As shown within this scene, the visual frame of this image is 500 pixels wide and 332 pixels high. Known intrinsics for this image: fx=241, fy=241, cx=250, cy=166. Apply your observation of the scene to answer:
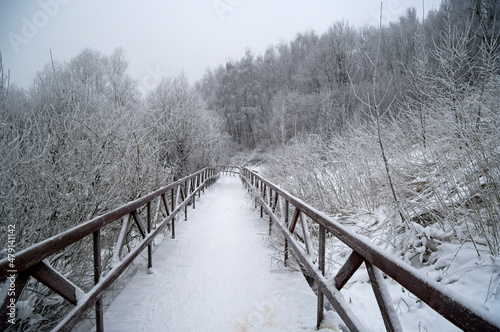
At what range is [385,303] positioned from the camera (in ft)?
4.77

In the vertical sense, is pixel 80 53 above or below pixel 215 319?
above

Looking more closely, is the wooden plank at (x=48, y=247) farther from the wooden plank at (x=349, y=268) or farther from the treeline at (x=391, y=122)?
the treeline at (x=391, y=122)

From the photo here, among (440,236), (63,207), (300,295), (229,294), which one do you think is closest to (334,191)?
(440,236)

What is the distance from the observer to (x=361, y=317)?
2.58m

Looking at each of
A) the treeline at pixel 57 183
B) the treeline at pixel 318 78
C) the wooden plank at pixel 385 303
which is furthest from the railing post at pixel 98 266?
the treeline at pixel 318 78

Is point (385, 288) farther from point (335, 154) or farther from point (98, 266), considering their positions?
point (335, 154)

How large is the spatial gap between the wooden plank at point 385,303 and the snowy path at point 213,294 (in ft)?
4.41

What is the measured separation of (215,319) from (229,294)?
53 centimetres

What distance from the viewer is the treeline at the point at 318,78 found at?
21.0m

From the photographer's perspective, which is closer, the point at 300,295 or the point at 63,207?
the point at 63,207

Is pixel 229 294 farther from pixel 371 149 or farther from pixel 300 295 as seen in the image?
pixel 371 149

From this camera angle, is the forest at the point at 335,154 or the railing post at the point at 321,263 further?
the forest at the point at 335,154

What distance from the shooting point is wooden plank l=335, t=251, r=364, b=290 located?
1792 mm

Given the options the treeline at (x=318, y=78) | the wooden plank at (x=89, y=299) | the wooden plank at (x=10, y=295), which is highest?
the treeline at (x=318, y=78)
